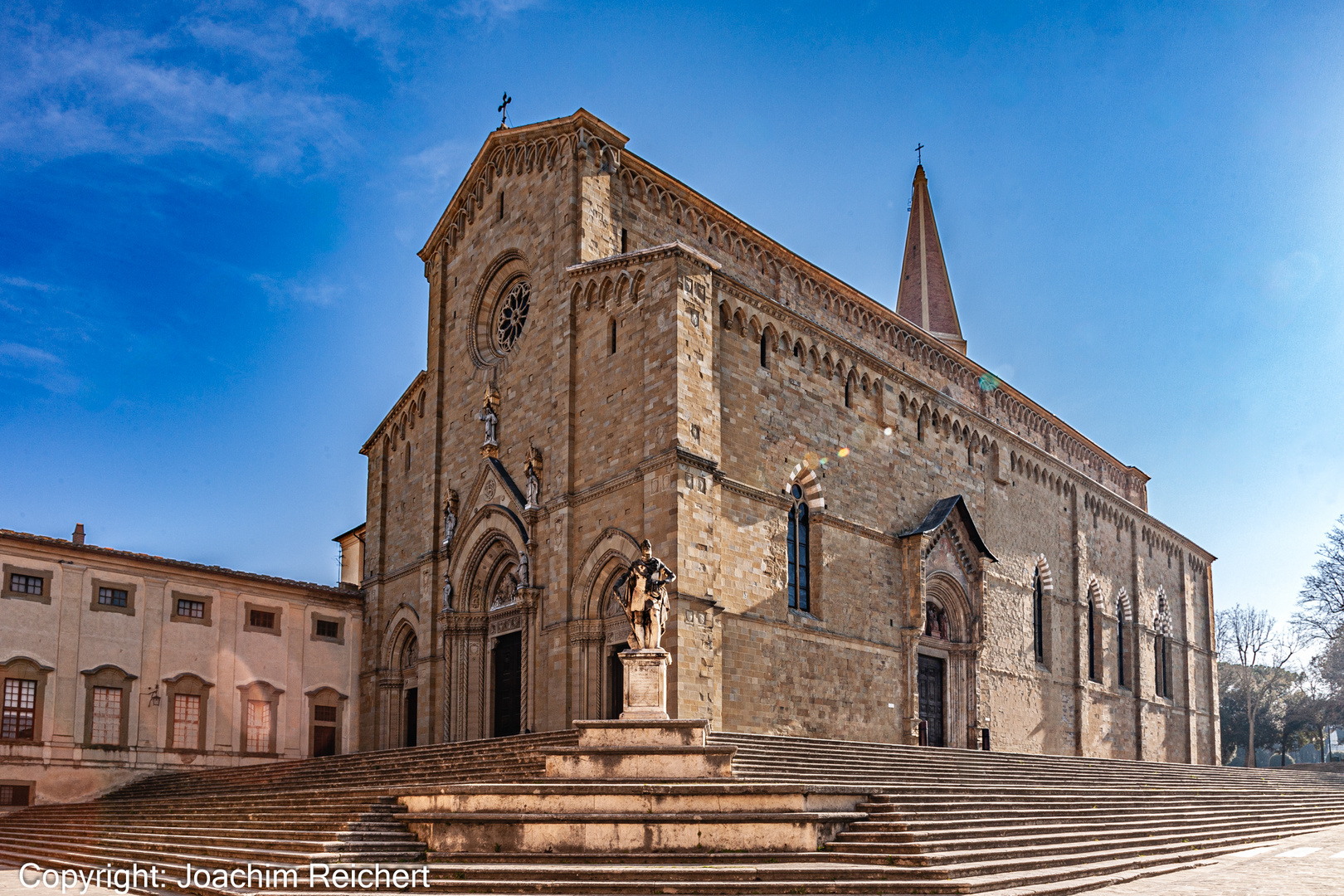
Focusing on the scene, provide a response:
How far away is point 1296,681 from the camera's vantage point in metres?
63.2

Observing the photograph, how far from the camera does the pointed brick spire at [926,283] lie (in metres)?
46.6

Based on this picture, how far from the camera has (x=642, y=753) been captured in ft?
49.5

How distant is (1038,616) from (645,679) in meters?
21.7

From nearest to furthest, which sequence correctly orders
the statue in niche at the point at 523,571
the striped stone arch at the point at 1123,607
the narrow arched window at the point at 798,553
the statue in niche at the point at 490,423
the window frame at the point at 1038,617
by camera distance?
the statue in niche at the point at 523,571, the narrow arched window at the point at 798,553, the statue in niche at the point at 490,423, the window frame at the point at 1038,617, the striped stone arch at the point at 1123,607

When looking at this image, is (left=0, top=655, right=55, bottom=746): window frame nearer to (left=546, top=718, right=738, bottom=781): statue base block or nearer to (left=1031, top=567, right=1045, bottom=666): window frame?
(left=546, top=718, right=738, bottom=781): statue base block

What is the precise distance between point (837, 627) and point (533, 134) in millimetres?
14758

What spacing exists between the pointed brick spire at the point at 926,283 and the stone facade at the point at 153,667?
2742 cm

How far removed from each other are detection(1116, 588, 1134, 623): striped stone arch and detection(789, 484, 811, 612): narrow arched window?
20388 millimetres

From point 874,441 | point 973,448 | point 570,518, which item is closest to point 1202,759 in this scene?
point 973,448

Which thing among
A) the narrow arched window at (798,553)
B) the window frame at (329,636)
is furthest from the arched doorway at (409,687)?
the narrow arched window at (798,553)

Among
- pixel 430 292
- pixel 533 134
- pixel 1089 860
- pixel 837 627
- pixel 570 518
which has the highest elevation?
pixel 533 134

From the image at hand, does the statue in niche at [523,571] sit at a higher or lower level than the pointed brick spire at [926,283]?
lower

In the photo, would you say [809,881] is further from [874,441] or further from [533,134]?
[533,134]

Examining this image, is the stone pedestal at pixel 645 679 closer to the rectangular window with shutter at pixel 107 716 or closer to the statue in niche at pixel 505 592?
the statue in niche at pixel 505 592
